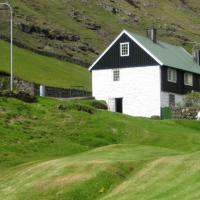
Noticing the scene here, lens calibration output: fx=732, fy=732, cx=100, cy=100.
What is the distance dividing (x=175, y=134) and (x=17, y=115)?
41.5 feet

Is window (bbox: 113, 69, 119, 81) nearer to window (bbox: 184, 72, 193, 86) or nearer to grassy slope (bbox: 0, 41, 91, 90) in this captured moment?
window (bbox: 184, 72, 193, 86)

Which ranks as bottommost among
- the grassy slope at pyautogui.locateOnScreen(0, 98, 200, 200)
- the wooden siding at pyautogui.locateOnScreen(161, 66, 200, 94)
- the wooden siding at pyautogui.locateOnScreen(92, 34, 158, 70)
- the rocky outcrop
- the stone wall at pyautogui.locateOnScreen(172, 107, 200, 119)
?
the grassy slope at pyautogui.locateOnScreen(0, 98, 200, 200)

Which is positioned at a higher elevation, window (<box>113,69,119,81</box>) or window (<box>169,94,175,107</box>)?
window (<box>113,69,119,81</box>)

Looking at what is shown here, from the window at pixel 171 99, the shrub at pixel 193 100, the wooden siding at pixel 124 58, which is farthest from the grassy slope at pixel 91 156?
the wooden siding at pixel 124 58

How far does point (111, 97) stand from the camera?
87.9 m

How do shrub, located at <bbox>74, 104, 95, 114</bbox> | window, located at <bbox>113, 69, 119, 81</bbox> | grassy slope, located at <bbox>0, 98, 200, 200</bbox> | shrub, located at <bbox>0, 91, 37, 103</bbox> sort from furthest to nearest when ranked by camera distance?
window, located at <bbox>113, 69, 119, 81</bbox> → shrub, located at <bbox>74, 104, 95, 114</bbox> → shrub, located at <bbox>0, 91, 37, 103</bbox> → grassy slope, located at <bbox>0, 98, 200, 200</bbox>

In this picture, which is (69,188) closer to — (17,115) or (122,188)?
(122,188)

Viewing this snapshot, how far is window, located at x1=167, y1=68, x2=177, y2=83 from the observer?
86.8 m

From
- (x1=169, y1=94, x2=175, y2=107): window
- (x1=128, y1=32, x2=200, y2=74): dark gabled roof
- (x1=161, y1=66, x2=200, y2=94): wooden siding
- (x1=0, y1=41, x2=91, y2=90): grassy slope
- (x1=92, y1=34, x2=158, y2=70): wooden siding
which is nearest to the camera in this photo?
(x1=161, y1=66, x2=200, y2=94): wooden siding

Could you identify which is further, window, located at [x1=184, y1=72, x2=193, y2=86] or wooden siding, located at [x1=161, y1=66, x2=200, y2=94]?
window, located at [x1=184, y1=72, x2=193, y2=86]

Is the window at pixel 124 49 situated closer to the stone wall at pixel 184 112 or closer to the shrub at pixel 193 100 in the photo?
the shrub at pixel 193 100

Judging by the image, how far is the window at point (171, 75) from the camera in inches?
3418

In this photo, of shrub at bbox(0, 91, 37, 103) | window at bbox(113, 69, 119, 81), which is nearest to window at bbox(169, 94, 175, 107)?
window at bbox(113, 69, 119, 81)

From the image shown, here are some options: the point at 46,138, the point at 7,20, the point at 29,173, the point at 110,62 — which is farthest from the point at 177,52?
the point at 7,20
